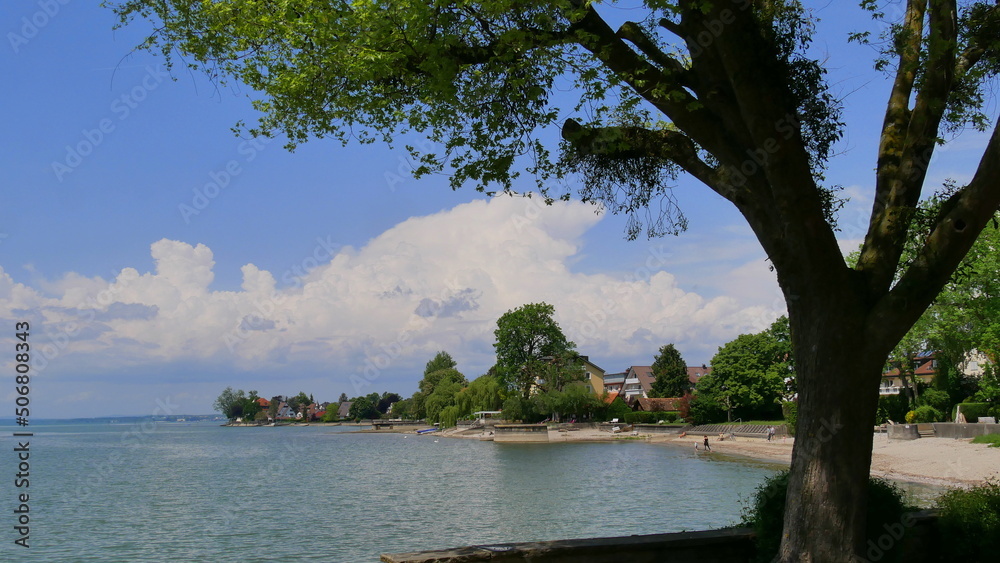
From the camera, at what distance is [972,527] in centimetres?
742

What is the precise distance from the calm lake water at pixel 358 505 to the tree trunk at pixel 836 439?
1365 cm

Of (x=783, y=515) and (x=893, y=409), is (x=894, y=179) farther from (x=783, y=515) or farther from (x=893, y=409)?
(x=893, y=409)

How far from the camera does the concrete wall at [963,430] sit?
115ft

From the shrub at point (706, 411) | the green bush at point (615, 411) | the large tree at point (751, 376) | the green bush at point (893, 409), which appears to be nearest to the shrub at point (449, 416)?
the green bush at point (615, 411)

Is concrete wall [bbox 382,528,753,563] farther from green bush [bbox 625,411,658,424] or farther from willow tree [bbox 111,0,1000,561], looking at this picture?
green bush [bbox 625,411,658,424]

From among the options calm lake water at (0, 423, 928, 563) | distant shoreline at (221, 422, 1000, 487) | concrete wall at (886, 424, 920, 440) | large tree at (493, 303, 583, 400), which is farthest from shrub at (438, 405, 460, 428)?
concrete wall at (886, 424, 920, 440)

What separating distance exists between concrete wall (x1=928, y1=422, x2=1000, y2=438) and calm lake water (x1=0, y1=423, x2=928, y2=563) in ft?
30.5

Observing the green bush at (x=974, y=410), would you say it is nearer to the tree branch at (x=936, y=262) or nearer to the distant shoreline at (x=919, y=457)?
the distant shoreline at (x=919, y=457)

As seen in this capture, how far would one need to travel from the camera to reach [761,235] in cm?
668

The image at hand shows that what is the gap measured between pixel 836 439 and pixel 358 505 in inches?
979

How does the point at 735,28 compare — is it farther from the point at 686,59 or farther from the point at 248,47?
the point at 248,47

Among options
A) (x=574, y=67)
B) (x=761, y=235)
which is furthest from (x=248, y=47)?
(x=761, y=235)

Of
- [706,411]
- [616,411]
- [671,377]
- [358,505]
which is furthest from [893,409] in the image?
[671,377]

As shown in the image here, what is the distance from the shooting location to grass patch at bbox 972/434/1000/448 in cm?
3118
